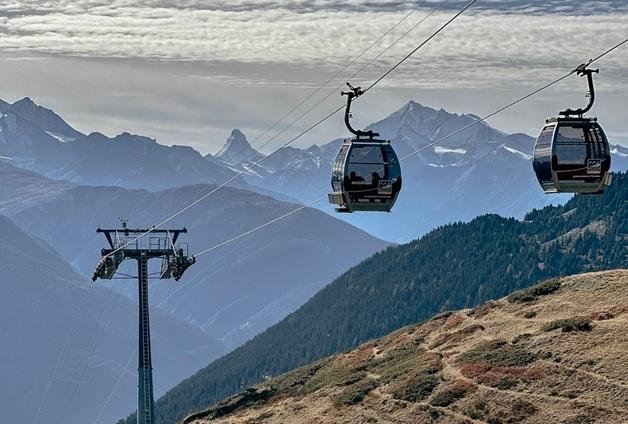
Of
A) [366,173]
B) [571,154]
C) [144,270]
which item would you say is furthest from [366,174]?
[144,270]

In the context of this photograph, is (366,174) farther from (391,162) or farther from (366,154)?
(391,162)

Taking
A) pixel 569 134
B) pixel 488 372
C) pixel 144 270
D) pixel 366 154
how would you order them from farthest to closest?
pixel 144 270 → pixel 488 372 → pixel 366 154 → pixel 569 134

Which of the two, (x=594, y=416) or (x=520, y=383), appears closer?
(x=594, y=416)

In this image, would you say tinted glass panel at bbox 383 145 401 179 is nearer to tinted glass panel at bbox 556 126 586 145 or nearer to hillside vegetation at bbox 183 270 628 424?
tinted glass panel at bbox 556 126 586 145

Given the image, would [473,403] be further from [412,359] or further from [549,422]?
[412,359]

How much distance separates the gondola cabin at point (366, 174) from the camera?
47562 mm

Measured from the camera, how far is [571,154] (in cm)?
4319

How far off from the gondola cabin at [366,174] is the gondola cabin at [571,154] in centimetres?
647

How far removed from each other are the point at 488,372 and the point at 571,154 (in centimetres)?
3512

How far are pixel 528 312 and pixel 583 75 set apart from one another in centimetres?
5266

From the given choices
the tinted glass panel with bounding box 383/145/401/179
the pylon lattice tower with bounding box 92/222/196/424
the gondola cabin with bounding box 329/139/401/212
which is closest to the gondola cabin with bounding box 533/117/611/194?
the tinted glass panel with bounding box 383/145/401/179

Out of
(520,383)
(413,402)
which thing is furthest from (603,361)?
(413,402)

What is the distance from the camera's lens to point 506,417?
67.9 metres

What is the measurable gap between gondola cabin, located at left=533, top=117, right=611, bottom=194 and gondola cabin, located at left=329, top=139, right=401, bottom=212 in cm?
647
